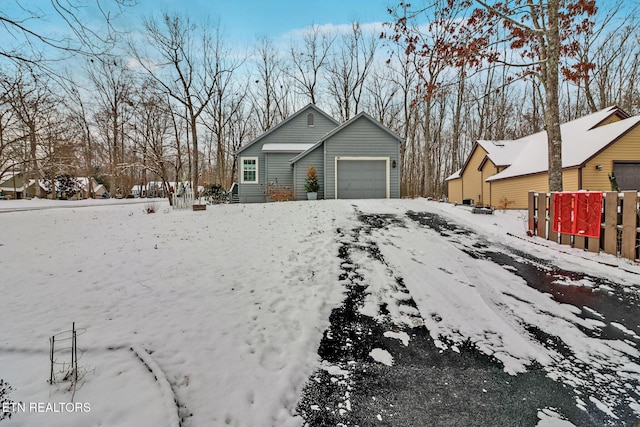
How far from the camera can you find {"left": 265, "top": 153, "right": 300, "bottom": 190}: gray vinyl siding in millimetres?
17062

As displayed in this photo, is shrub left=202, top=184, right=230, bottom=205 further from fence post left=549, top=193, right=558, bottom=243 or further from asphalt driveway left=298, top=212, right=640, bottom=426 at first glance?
fence post left=549, top=193, right=558, bottom=243

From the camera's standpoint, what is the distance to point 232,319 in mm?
3199

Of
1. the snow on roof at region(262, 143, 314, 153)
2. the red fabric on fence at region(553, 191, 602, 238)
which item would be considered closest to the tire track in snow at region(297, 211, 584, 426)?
the red fabric on fence at region(553, 191, 602, 238)

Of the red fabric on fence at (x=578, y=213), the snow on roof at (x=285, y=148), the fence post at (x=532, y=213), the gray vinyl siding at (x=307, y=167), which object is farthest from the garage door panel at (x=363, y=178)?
the red fabric on fence at (x=578, y=213)

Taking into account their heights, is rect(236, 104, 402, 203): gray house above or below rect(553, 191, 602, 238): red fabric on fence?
above

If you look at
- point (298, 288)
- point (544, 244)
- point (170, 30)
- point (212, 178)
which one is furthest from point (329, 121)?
point (212, 178)

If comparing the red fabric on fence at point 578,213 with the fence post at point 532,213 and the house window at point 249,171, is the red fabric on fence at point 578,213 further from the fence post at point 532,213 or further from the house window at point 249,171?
the house window at point 249,171

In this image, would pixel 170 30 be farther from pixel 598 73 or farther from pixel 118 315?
pixel 598 73

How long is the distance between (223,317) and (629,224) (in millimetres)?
6829

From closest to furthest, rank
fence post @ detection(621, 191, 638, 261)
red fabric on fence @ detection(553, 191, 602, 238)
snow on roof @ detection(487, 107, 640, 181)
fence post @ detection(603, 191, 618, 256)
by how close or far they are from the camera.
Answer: fence post @ detection(621, 191, 638, 261) → fence post @ detection(603, 191, 618, 256) → red fabric on fence @ detection(553, 191, 602, 238) → snow on roof @ detection(487, 107, 640, 181)

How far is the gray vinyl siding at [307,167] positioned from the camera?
15648 mm

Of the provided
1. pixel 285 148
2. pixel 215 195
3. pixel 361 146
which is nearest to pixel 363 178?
pixel 361 146

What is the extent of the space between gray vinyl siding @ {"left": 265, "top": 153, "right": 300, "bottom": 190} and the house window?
38.4 inches

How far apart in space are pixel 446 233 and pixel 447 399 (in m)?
5.91
